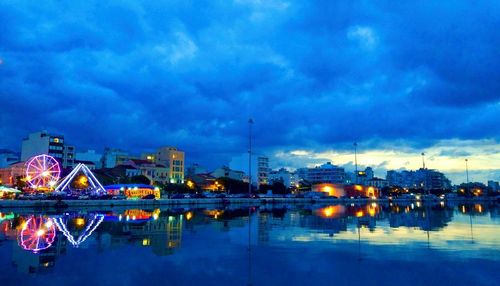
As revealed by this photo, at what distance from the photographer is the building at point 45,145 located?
11669 centimetres

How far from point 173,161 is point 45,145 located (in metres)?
36.9

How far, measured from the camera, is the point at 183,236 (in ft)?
76.5

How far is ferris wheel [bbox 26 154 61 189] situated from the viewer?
7081 centimetres

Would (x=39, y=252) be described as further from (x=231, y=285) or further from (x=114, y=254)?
(x=231, y=285)

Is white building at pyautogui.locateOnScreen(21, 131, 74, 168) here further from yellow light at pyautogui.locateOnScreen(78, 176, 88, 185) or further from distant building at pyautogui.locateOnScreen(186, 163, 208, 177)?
distant building at pyautogui.locateOnScreen(186, 163, 208, 177)

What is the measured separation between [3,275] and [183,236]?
11.5 m

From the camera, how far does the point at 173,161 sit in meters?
133

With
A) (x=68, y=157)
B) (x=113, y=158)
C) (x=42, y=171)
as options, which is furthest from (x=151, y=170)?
(x=42, y=171)

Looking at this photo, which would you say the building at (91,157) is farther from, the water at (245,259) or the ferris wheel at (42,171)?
the water at (245,259)

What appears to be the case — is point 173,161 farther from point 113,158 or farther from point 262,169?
point 262,169

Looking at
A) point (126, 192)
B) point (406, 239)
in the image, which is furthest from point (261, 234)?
point (126, 192)

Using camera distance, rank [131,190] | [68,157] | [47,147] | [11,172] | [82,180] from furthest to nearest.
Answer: [68,157]
[47,147]
[11,172]
[82,180]
[131,190]

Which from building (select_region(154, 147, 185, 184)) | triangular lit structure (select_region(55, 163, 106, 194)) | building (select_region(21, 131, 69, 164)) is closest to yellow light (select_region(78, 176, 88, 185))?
triangular lit structure (select_region(55, 163, 106, 194))

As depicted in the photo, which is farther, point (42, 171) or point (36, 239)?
point (42, 171)
